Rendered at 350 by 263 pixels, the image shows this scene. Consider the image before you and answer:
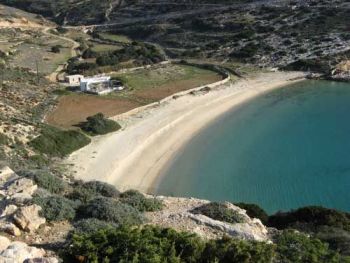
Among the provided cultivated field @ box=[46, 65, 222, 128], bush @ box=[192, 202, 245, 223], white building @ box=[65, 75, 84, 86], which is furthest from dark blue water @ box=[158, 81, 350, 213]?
white building @ box=[65, 75, 84, 86]

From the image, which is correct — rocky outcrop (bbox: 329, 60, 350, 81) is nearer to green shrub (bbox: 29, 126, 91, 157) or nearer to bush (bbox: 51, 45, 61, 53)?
green shrub (bbox: 29, 126, 91, 157)

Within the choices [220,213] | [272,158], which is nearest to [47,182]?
[220,213]

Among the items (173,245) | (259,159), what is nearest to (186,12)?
(259,159)

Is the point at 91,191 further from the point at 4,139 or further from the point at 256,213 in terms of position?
the point at 4,139

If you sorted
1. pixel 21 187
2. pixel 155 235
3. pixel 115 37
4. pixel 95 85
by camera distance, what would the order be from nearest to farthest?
pixel 155 235 < pixel 21 187 < pixel 95 85 < pixel 115 37

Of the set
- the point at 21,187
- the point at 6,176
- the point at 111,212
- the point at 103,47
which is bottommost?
the point at 103,47

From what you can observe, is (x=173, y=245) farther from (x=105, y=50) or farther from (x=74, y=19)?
(x=74, y=19)

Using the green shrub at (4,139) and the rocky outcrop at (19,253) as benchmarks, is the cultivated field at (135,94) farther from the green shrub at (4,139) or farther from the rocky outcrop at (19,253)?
the rocky outcrop at (19,253)
